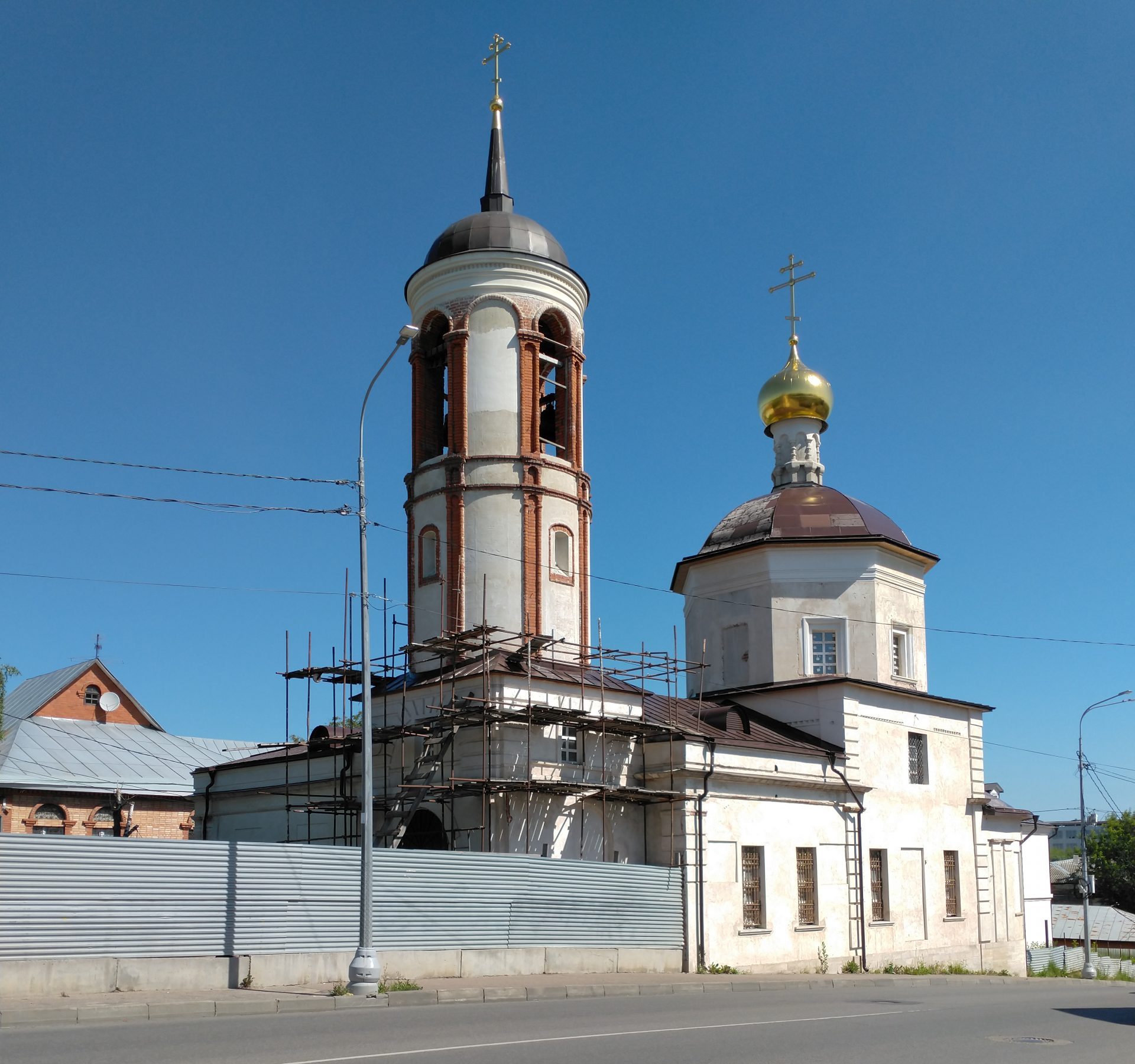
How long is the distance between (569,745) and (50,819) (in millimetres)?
21358

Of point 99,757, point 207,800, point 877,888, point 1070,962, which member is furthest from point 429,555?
point 1070,962

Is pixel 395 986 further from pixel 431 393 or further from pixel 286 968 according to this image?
pixel 431 393

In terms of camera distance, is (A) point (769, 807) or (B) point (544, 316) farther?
(B) point (544, 316)

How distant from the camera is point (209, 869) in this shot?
17.8 metres

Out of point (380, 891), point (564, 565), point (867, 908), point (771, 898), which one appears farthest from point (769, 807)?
point (380, 891)

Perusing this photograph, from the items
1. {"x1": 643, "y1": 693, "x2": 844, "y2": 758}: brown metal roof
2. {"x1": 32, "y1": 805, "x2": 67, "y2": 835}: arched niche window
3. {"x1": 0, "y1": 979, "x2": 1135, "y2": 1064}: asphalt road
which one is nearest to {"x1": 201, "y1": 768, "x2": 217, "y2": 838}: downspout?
{"x1": 32, "y1": 805, "x2": 67, "y2": 835}: arched niche window

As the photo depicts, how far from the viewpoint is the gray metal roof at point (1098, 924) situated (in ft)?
210

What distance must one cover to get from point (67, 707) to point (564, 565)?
33182mm

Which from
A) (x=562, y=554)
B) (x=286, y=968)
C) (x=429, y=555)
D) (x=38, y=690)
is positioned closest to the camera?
(x=286, y=968)

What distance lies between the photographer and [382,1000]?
16.5 m

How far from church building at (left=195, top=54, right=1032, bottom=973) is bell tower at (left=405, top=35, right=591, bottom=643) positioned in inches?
2.2

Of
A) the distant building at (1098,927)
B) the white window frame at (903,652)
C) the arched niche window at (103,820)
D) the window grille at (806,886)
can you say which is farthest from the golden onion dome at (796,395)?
the distant building at (1098,927)

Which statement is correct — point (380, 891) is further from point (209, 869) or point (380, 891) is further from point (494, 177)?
point (494, 177)

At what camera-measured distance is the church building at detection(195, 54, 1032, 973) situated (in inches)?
953
